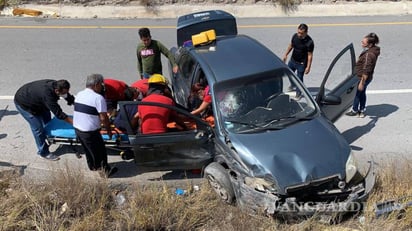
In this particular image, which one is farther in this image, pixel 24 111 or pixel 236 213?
pixel 24 111

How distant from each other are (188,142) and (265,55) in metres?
1.77

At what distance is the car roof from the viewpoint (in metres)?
6.45

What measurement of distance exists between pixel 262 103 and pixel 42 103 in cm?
318

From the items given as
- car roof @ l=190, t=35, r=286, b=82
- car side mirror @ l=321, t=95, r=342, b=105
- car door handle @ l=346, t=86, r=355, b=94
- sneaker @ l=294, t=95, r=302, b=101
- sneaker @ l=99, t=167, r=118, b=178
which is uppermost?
car roof @ l=190, t=35, r=286, b=82

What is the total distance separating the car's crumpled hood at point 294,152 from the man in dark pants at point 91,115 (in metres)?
1.84

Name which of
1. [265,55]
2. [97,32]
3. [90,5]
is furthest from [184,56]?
[90,5]

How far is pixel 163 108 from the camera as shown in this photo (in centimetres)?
623

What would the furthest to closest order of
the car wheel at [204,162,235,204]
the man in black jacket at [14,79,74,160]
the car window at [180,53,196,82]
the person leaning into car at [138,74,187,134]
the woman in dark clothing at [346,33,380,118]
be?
1. the woman in dark clothing at [346,33,380,118]
2. the car window at [180,53,196,82]
3. the man in black jacket at [14,79,74,160]
4. the person leaning into car at [138,74,187,134]
5. the car wheel at [204,162,235,204]

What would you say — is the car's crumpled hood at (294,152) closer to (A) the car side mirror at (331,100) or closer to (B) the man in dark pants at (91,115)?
(A) the car side mirror at (331,100)

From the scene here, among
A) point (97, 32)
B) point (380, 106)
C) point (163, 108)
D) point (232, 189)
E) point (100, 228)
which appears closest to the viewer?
point (100, 228)

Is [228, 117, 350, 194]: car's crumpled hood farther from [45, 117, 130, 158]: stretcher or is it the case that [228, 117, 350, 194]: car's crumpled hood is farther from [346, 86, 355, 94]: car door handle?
[45, 117, 130, 158]: stretcher

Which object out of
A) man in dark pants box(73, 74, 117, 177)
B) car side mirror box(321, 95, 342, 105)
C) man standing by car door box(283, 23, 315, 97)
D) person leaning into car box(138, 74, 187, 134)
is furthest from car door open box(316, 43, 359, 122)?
man in dark pants box(73, 74, 117, 177)

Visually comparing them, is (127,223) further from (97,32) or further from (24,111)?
(97,32)

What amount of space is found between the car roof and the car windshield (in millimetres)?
122
